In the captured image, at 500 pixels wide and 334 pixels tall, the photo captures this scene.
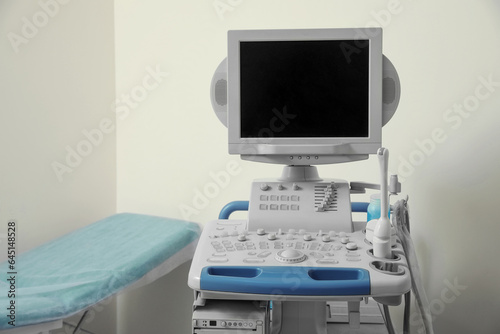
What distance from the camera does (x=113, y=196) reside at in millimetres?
2621

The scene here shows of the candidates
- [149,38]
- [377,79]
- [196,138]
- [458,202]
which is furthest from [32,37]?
[458,202]

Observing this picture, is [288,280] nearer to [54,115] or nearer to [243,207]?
[243,207]

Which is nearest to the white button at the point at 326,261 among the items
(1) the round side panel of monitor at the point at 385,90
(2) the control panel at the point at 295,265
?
(2) the control panel at the point at 295,265

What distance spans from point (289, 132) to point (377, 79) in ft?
0.99

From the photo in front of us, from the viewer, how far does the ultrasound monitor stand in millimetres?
1577

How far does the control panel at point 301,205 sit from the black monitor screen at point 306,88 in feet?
0.53

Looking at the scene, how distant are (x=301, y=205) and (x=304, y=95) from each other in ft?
1.08

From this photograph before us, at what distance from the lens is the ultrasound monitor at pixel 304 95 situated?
1.58 m

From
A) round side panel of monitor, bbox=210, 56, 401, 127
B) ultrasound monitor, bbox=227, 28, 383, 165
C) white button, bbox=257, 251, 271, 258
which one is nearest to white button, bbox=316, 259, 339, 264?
white button, bbox=257, 251, 271, 258

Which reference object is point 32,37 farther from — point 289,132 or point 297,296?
point 297,296

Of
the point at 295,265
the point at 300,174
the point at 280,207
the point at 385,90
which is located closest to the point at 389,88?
the point at 385,90

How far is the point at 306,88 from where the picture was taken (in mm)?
1592

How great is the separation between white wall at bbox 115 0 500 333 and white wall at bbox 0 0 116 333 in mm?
193

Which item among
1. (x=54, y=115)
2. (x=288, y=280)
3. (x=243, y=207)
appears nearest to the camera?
(x=288, y=280)
